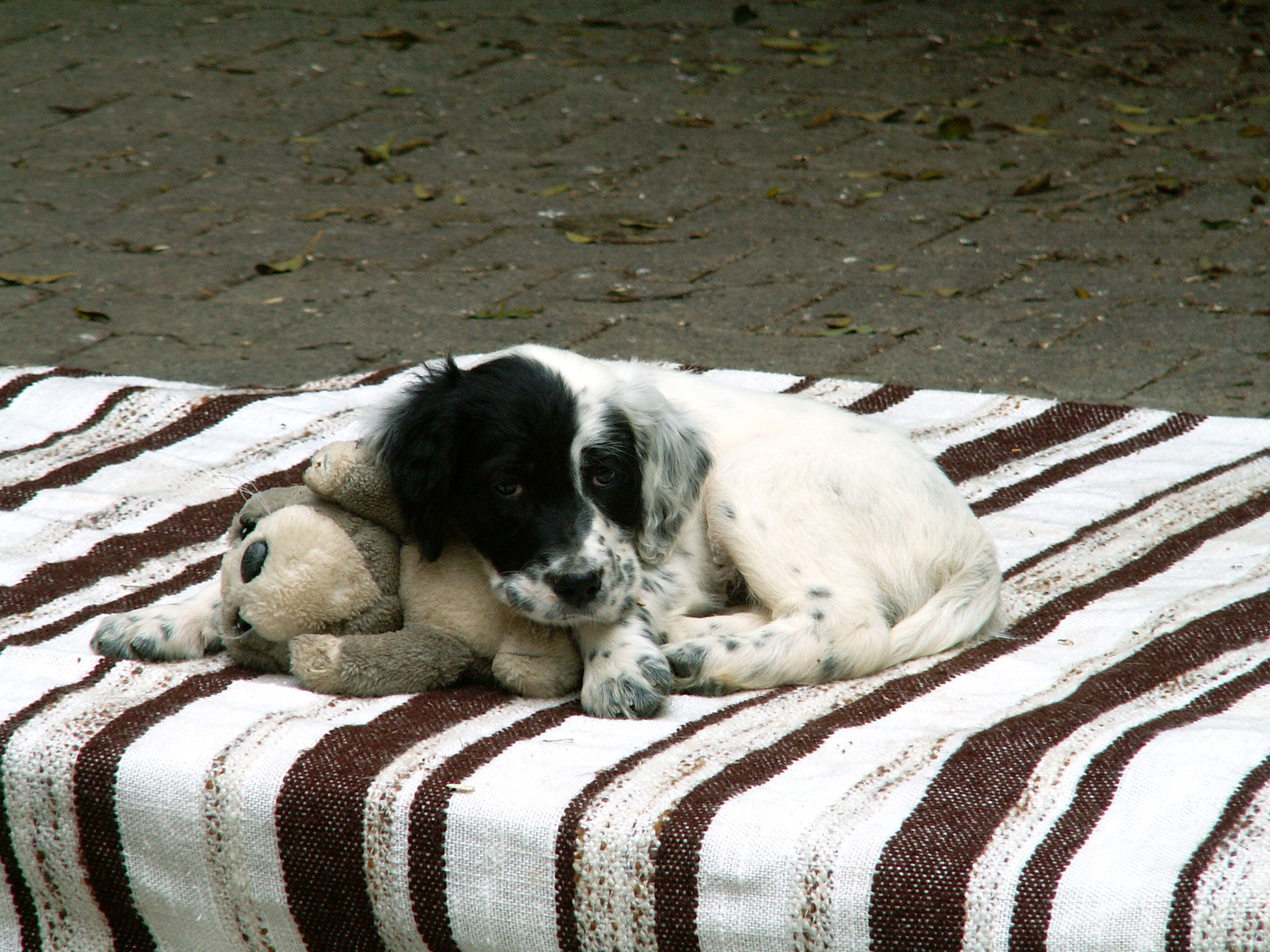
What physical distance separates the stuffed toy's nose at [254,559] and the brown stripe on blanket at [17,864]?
0.40 meters

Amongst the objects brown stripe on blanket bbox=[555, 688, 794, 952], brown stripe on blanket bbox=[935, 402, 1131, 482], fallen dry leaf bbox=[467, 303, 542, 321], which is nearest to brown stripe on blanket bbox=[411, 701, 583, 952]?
brown stripe on blanket bbox=[555, 688, 794, 952]

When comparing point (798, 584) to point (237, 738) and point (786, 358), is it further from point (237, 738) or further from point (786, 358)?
point (786, 358)

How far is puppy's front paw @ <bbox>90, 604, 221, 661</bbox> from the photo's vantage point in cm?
291

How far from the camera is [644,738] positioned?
2.53 meters

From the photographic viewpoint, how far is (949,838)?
7.04 ft

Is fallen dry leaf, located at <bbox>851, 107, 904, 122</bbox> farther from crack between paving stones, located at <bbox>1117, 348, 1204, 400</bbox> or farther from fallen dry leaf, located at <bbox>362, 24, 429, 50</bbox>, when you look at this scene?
crack between paving stones, located at <bbox>1117, 348, 1204, 400</bbox>

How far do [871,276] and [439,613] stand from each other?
4231mm

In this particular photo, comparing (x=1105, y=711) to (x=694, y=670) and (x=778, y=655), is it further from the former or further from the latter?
(x=694, y=670)

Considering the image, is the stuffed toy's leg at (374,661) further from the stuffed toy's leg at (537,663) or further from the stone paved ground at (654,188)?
the stone paved ground at (654,188)

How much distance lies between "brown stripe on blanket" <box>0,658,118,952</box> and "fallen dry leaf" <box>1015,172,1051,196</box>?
20.4 feet

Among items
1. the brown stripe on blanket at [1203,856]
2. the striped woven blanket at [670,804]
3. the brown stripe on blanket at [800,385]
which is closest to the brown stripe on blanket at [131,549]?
the striped woven blanket at [670,804]

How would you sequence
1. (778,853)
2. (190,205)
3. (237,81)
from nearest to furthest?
1. (778,853)
2. (190,205)
3. (237,81)

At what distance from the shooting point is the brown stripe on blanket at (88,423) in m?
4.27

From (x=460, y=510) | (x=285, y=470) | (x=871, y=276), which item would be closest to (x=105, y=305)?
(x=285, y=470)
